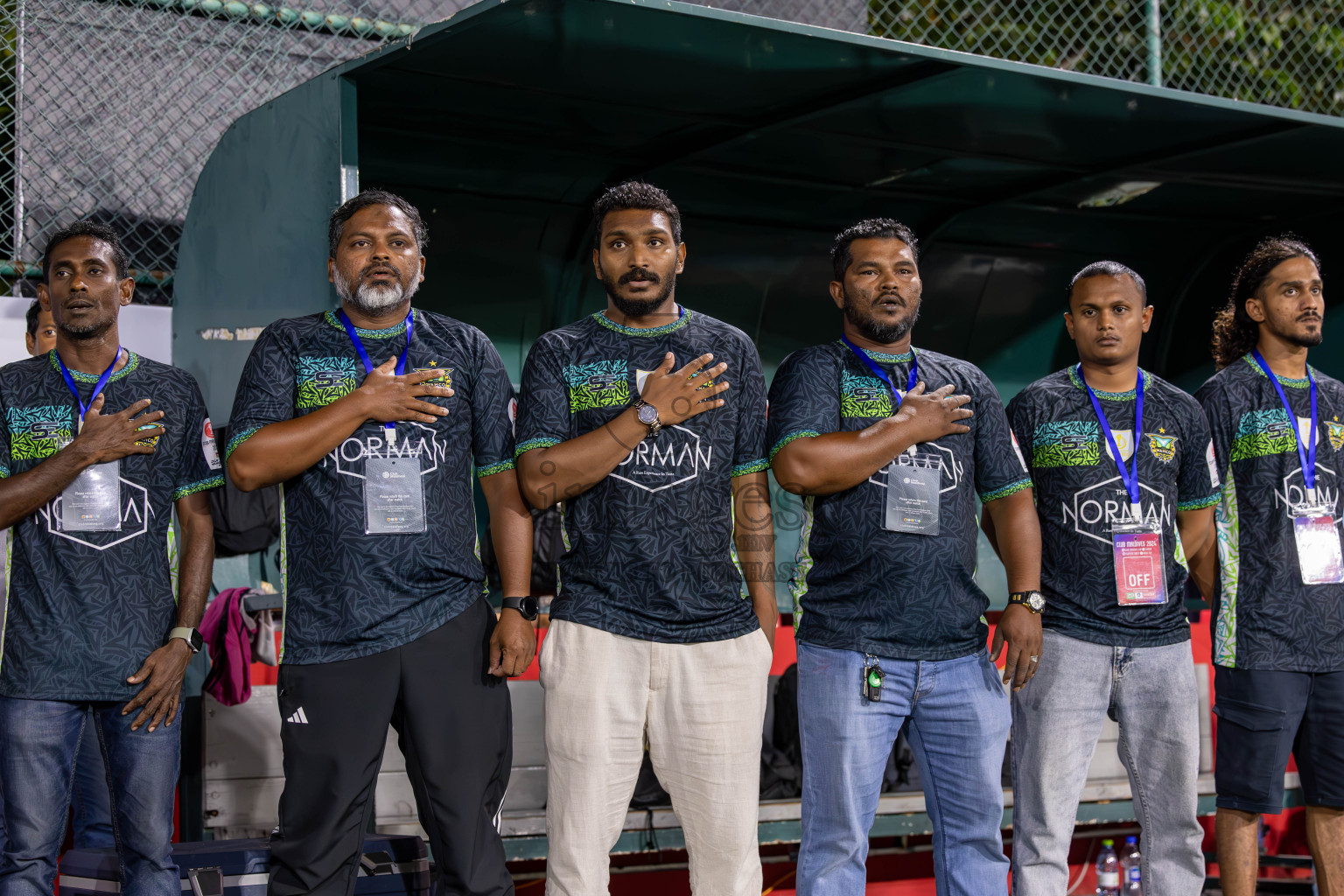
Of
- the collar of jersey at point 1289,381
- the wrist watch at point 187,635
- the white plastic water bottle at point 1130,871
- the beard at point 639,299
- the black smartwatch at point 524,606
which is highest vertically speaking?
the beard at point 639,299

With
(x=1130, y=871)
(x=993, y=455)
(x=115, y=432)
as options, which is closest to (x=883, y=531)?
(x=993, y=455)

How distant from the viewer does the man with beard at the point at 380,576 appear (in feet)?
9.96

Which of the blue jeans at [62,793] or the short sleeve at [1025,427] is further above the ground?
the short sleeve at [1025,427]

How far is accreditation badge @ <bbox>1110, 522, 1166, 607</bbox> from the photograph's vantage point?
375 cm

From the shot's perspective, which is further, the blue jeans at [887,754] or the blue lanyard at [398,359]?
the blue jeans at [887,754]

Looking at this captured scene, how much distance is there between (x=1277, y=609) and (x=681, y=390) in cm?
210

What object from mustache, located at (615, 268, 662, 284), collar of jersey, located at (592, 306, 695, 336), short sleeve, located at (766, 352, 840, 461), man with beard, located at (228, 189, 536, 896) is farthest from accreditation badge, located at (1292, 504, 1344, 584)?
man with beard, located at (228, 189, 536, 896)

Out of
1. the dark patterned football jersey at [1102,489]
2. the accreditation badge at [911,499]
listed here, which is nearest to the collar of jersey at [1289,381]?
the dark patterned football jersey at [1102,489]

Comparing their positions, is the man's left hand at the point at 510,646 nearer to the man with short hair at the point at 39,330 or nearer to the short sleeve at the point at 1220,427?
the short sleeve at the point at 1220,427

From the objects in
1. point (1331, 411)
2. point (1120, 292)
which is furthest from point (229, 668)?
point (1331, 411)

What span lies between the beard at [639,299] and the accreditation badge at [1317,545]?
7.11 feet

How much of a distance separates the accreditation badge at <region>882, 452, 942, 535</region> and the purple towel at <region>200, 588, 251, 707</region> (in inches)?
87.0

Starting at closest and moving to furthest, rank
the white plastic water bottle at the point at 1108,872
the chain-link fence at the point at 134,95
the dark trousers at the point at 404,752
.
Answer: the dark trousers at the point at 404,752 → the chain-link fence at the point at 134,95 → the white plastic water bottle at the point at 1108,872

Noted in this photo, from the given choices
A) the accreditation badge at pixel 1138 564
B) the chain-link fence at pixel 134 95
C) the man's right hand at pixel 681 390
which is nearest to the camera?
the man's right hand at pixel 681 390
